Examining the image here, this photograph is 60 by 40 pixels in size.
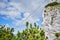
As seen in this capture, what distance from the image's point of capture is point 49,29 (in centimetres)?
4844

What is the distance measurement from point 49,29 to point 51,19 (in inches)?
112

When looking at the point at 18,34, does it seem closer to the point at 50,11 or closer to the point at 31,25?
the point at 31,25

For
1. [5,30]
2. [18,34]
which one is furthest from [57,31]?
[18,34]

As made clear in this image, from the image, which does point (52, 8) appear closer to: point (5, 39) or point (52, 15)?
point (52, 15)

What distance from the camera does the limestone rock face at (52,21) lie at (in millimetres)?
46000

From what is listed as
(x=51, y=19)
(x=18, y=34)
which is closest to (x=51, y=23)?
(x=51, y=19)

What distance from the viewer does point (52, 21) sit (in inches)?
1884

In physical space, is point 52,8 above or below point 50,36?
above

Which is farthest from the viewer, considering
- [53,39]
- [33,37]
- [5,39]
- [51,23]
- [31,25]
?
[31,25]

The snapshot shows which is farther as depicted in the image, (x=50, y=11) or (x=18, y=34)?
(x=18, y=34)

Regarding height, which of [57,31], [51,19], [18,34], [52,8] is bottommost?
[18,34]

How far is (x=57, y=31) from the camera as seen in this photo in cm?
4506

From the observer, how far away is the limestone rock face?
151 feet

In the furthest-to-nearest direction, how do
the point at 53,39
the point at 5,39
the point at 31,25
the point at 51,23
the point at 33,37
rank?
the point at 31,25
the point at 33,37
the point at 5,39
the point at 51,23
the point at 53,39
